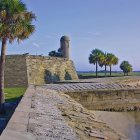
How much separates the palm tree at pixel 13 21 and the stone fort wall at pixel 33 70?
16937 millimetres

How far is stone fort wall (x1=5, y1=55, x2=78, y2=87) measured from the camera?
32594 mm

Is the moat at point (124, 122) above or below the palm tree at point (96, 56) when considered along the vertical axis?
below

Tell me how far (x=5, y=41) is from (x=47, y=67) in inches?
831

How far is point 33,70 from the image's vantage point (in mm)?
34406

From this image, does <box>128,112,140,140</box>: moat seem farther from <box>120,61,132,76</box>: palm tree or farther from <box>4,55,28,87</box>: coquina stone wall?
<box>120,61,132,76</box>: palm tree

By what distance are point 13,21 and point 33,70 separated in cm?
1986

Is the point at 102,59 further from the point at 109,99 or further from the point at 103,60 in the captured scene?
the point at 109,99

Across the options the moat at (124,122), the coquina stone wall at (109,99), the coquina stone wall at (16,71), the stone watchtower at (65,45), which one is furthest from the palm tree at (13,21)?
the stone watchtower at (65,45)

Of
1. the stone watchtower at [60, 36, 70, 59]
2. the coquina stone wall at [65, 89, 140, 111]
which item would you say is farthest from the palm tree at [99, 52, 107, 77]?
the coquina stone wall at [65, 89, 140, 111]

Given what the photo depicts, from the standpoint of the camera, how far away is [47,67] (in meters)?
36.4

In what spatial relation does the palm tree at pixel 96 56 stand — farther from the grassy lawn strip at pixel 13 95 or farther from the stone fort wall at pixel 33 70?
the grassy lawn strip at pixel 13 95

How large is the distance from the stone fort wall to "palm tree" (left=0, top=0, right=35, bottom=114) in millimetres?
16937

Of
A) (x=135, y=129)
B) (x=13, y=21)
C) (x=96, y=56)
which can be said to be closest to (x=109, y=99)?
(x=135, y=129)

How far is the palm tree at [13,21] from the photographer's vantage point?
47.5 ft
